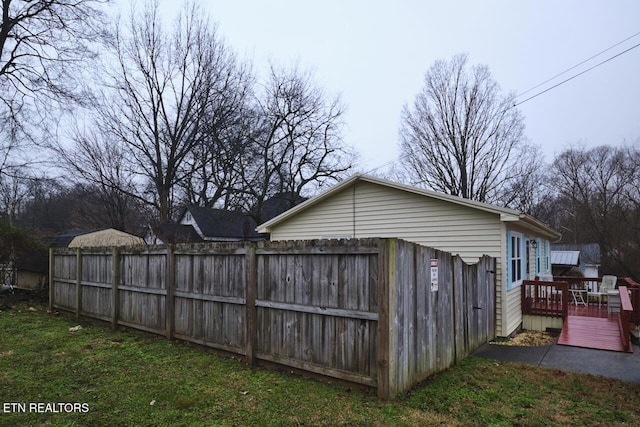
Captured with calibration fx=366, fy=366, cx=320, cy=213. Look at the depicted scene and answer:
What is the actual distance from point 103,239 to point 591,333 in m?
19.0

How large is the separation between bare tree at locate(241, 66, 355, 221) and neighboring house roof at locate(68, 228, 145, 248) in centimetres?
734

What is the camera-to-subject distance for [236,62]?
60.1 ft

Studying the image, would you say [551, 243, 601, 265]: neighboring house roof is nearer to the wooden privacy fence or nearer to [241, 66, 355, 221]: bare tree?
[241, 66, 355, 221]: bare tree

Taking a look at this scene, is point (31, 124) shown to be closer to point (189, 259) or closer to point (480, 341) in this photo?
point (189, 259)

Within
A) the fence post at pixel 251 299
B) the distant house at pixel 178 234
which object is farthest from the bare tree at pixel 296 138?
the fence post at pixel 251 299

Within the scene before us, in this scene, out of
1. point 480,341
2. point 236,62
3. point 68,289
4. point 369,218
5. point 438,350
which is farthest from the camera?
point 236,62

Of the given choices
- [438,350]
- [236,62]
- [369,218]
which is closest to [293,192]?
[236,62]

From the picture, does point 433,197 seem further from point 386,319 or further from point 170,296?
point 170,296

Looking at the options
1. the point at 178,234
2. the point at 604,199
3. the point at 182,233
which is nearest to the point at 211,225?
the point at 182,233

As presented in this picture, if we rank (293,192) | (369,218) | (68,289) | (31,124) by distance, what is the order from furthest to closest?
1. (293,192)
2. (31,124)
3. (369,218)
4. (68,289)

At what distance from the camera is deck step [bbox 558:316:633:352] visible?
279 inches

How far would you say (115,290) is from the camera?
7875mm

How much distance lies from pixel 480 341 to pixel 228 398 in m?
5.03

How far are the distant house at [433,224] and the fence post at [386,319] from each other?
4976 mm
